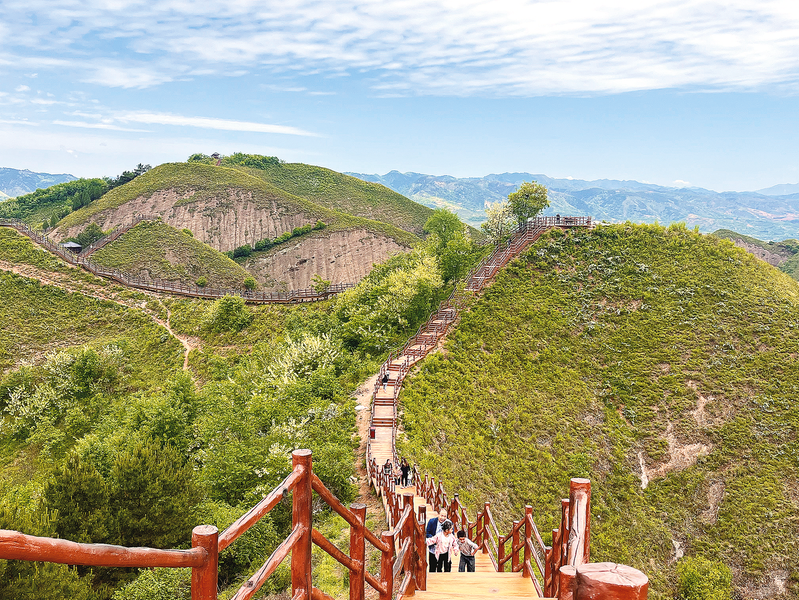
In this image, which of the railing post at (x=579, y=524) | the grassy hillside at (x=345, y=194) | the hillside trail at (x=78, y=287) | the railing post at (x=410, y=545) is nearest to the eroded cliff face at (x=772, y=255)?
the grassy hillside at (x=345, y=194)

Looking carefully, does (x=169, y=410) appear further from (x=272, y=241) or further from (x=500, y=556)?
(x=272, y=241)

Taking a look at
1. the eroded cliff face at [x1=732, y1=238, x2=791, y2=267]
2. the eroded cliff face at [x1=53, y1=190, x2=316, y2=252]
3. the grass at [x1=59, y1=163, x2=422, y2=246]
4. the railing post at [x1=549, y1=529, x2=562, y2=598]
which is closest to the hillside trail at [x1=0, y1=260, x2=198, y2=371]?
the eroded cliff face at [x1=53, y1=190, x2=316, y2=252]

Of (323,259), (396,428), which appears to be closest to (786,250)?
(323,259)

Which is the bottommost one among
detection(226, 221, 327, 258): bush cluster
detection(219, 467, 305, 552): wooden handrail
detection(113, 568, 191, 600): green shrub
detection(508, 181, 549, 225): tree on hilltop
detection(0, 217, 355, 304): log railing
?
detection(113, 568, 191, 600): green shrub

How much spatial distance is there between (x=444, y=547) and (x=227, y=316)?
43.1 metres

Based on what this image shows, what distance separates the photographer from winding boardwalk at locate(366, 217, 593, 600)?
23.6 feet

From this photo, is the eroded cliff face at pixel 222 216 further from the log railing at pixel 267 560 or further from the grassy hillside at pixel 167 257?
the log railing at pixel 267 560

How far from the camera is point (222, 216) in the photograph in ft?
342

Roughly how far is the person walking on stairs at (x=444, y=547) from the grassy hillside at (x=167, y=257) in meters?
66.3

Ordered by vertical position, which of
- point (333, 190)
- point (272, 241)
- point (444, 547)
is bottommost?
point (444, 547)

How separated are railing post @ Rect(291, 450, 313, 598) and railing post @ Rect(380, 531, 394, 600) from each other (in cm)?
199

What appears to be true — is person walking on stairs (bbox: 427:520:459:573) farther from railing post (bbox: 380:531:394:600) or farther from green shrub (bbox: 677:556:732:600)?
green shrub (bbox: 677:556:732:600)

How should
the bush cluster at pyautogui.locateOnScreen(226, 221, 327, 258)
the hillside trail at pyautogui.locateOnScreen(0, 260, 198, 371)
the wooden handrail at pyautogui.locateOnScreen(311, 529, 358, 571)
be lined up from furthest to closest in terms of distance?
the bush cluster at pyautogui.locateOnScreen(226, 221, 327, 258), the hillside trail at pyautogui.locateOnScreen(0, 260, 198, 371), the wooden handrail at pyautogui.locateOnScreen(311, 529, 358, 571)

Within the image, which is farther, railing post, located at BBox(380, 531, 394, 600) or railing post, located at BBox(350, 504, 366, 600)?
railing post, located at BBox(380, 531, 394, 600)
